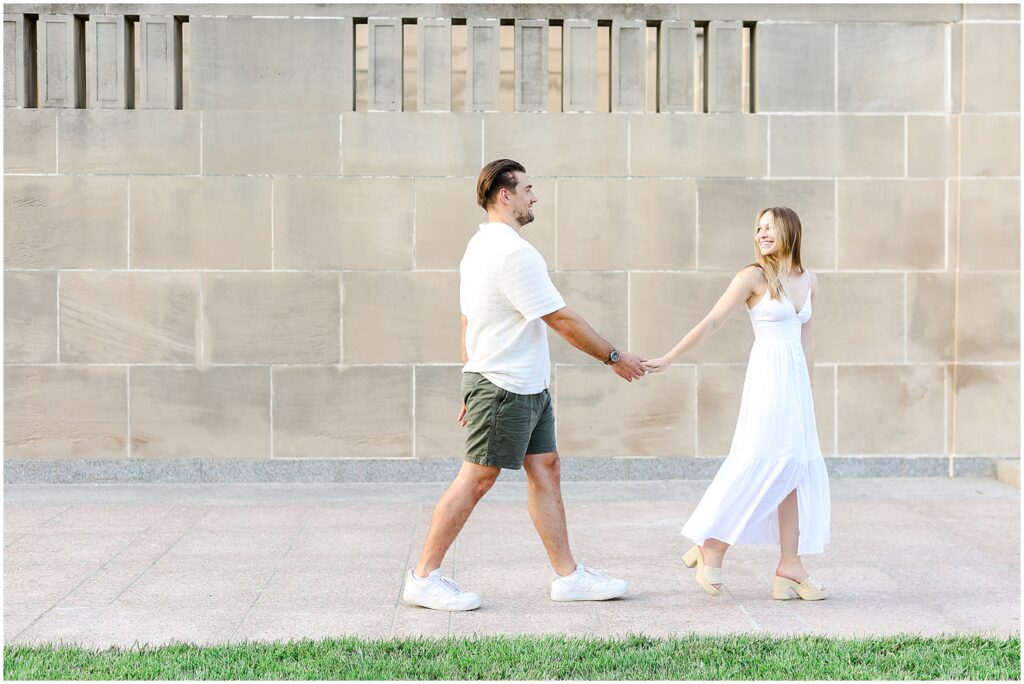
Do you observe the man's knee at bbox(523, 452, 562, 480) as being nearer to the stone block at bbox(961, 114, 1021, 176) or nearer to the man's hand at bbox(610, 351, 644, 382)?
the man's hand at bbox(610, 351, 644, 382)

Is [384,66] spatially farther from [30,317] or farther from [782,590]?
[782,590]

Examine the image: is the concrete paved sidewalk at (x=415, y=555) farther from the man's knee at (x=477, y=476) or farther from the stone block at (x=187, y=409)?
the man's knee at (x=477, y=476)

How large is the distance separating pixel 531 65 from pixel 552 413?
4.26 meters

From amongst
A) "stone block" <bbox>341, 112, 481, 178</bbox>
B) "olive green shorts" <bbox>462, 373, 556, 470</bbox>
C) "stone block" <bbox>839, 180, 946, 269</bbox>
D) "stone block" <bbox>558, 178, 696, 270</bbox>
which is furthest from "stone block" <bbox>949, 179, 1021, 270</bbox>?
"olive green shorts" <bbox>462, 373, 556, 470</bbox>

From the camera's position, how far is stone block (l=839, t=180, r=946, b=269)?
921cm

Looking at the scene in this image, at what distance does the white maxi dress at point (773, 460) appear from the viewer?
5750mm

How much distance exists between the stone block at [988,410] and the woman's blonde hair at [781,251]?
414 centimetres

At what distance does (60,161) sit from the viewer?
893 cm

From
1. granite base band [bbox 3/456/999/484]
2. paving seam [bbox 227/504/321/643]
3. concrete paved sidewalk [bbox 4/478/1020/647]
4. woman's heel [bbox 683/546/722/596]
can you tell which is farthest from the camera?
granite base band [bbox 3/456/999/484]

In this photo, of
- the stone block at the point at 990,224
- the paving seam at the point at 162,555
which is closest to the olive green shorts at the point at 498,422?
the paving seam at the point at 162,555

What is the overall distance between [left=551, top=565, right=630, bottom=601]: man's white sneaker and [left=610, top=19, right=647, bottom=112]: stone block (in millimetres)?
4595

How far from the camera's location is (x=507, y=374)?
5438 millimetres

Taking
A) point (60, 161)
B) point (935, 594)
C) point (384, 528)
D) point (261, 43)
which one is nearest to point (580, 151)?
point (261, 43)

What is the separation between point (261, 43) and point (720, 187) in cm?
368
